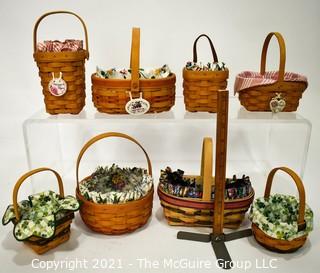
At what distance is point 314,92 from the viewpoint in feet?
7.27

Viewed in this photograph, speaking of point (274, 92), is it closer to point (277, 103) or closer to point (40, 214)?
point (277, 103)

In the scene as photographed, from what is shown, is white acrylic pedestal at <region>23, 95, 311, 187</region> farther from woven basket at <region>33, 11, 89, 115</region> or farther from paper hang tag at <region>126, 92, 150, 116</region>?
paper hang tag at <region>126, 92, 150, 116</region>

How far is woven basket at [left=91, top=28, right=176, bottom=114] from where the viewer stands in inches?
55.7

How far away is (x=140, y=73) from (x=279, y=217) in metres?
0.85

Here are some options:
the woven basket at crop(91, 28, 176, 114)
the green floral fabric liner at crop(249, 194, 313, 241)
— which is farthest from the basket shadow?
the woven basket at crop(91, 28, 176, 114)

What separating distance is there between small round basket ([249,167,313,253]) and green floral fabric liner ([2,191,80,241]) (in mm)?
705

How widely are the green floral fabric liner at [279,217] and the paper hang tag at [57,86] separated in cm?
93

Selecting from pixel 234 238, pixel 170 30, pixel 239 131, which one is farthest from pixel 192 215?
pixel 170 30

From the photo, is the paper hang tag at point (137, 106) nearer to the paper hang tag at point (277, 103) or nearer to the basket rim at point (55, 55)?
the basket rim at point (55, 55)

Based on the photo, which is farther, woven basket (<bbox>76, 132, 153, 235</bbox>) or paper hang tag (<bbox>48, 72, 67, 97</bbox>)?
paper hang tag (<bbox>48, 72, 67, 97</bbox>)

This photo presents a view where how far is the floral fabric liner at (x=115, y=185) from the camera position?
1.37 m

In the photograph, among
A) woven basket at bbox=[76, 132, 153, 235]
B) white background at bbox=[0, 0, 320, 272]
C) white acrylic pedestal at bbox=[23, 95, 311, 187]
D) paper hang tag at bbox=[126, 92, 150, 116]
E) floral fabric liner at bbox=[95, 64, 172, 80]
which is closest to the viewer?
woven basket at bbox=[76, 132, 153, 235]

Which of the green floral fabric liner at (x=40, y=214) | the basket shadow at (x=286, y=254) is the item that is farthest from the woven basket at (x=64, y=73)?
the basket shadow at (x=286, y=254)

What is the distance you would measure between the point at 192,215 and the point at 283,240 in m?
0.36
